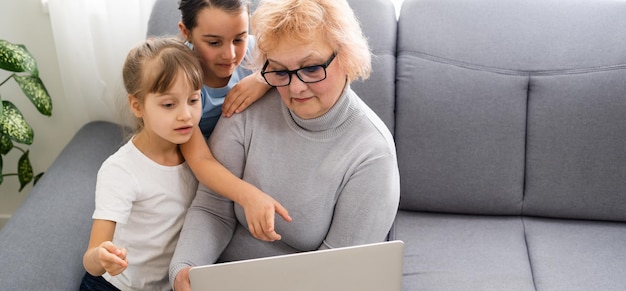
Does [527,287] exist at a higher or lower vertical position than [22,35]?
lower

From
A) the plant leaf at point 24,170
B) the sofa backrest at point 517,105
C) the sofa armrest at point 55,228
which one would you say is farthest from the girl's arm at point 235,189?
the plant leaf at point 24,170

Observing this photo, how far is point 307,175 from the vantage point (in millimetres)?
1592

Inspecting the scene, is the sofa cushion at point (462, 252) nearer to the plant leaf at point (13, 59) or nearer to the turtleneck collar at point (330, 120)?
the turtleneck collar at point (330, 120)

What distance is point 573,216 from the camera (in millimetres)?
2098

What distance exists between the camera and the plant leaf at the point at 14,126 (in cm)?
219

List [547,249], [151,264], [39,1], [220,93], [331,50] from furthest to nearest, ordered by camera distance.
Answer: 1. [39,1]
2. [547,249]
3. [220,93]
4. [151,264]
5. [331,50]

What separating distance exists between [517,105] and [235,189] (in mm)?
941

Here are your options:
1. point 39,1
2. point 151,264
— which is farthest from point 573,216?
point 39,1

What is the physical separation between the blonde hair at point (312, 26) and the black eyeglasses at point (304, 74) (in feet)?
0.12

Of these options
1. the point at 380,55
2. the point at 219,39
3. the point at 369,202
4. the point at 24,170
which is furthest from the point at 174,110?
the point at 24,170

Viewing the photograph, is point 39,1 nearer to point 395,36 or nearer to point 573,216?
point 395,36

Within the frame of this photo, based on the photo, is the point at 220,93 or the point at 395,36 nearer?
the point at 220,93

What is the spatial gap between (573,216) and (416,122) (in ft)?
1.86

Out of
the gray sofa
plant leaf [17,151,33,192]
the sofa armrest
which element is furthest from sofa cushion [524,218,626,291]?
plant leaf [17,151,33,192]
